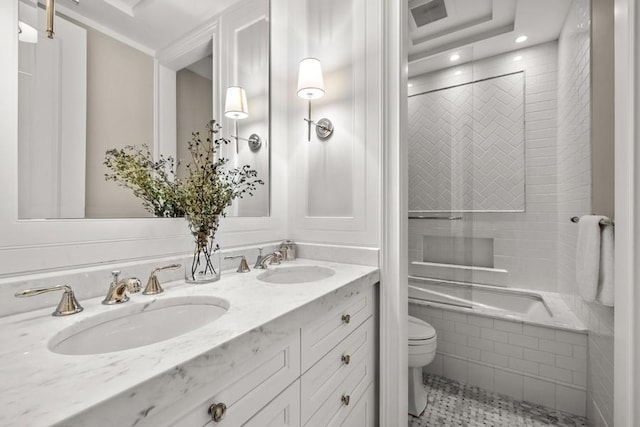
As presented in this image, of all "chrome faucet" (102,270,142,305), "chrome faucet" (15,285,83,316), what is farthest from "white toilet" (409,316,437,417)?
"chrome faucet" (15,285,83,316)

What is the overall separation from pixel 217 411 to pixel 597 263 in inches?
65.0

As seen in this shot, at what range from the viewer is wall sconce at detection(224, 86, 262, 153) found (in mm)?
1398

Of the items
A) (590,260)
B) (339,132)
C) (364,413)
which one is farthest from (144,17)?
(590,260)

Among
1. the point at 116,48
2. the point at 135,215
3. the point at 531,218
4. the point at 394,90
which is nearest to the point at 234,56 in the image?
the point at 116,48

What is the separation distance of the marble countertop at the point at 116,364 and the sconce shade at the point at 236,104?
0.96m

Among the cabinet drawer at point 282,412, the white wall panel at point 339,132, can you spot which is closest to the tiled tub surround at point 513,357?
the white wall panel at point 339,132

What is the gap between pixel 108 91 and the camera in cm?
95

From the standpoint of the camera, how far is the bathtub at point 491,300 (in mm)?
1933

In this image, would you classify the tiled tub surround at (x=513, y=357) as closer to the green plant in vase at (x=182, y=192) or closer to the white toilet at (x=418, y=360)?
the white toilet at (x=418, y=360)

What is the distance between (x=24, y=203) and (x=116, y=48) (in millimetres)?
592

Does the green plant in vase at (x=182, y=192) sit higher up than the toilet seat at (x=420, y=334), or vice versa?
the green plant in vase at (x=182, y=192)

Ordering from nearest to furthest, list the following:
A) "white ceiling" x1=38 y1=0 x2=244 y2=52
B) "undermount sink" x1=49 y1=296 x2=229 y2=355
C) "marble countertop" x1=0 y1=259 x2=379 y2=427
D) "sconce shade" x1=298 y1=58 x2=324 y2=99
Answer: "marble countertop" x1=0 y1=259 x2=379 y2=427
"undermount sink" x1=49 y1=296 x2=229 y2=355
"white ceiling" x1=38 y1=0 x2=244 y2=52
"sconce shade" x1=298 y1=58 x2=324 y2=99

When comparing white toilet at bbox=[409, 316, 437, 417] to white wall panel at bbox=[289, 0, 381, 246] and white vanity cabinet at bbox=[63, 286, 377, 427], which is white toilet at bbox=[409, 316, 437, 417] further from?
white wall panel at bbox=[289, 0, 381, 246]

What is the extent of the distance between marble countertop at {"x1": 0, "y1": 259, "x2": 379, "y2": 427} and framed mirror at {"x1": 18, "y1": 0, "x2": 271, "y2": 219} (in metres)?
0.35
